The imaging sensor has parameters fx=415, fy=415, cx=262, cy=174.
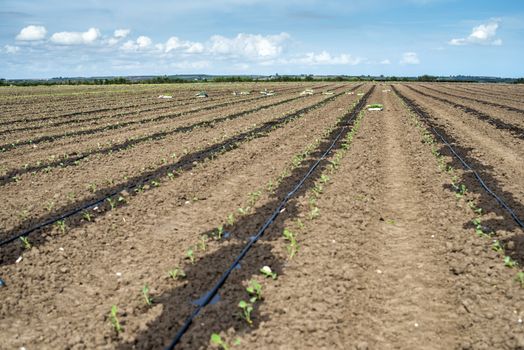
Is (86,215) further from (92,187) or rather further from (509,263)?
(509,263)

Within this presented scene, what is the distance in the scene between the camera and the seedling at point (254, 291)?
5.25m

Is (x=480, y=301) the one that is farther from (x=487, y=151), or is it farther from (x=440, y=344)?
(x=487, y=151)

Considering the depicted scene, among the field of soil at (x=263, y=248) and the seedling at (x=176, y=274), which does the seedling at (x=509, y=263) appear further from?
the seedling at (x=176, y=274)

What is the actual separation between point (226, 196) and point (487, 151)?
31.3ft

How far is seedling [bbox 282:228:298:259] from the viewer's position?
6.56 metres

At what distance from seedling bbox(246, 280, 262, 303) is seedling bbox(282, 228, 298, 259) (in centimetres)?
115

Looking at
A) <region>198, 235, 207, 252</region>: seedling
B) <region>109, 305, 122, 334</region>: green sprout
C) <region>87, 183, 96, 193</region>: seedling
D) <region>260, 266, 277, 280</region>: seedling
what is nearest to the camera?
<region>109, 305, 122, 334</region>: green sprout

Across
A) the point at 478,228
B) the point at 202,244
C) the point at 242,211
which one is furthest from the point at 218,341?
the point at 478,228

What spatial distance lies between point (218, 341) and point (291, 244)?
2.75m

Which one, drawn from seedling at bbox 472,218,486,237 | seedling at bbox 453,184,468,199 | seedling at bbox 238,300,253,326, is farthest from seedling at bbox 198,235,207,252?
seedling at bbox 453,184,468,199

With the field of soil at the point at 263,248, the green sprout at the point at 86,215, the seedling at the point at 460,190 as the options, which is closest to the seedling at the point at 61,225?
the field of soil at the point at 263,248

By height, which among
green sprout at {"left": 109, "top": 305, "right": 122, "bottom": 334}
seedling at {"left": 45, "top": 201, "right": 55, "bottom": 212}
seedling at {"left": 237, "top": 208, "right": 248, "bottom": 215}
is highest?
seedling at {"left": 237, "top": 208, "right": 248, "bottom": 215}

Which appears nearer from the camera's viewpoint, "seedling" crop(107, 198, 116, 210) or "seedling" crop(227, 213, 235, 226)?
"seedling" crop(227, 213, 235, 226)

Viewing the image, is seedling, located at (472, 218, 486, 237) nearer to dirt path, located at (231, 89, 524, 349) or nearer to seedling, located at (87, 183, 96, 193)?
dirt path, located at (231, 89, 524, 349)
